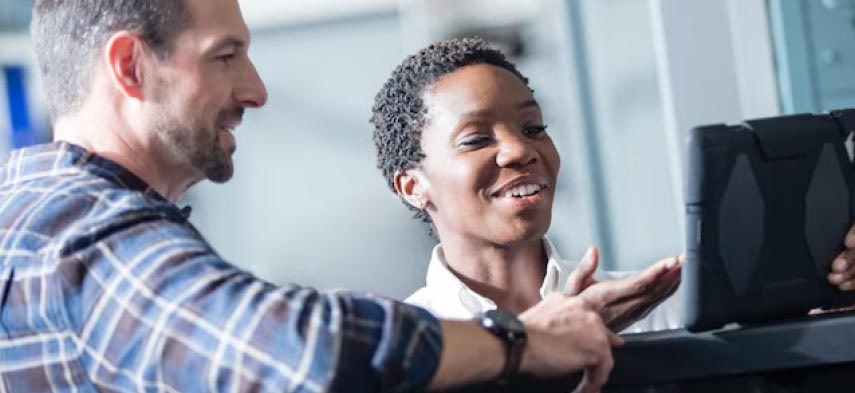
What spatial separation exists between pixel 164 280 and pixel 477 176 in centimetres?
71

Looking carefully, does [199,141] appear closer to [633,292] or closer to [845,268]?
[633,292]

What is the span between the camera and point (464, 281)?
190 centimetres

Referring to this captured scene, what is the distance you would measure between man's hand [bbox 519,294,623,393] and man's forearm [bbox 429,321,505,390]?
0.12 feet

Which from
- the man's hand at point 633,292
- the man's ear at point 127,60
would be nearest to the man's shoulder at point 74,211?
the man's ear at point 127,60

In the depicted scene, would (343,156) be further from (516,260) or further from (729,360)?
(729,360)

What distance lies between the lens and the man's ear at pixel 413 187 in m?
1.93

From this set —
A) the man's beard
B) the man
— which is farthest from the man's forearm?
the man's beard

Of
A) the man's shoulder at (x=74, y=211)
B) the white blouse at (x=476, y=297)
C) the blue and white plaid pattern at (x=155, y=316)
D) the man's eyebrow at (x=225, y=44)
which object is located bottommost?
the white blouse at (x=476, y=297)

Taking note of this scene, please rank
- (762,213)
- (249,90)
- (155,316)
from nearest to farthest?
(155,316) < (762,213) < (249,90)

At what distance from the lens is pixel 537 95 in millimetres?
3953

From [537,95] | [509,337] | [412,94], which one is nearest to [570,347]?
[509,337]

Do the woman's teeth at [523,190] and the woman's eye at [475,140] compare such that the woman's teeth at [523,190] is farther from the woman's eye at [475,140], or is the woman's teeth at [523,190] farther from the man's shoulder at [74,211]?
the man's shoulder at [74,211]

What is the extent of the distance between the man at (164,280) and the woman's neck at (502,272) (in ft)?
1.81

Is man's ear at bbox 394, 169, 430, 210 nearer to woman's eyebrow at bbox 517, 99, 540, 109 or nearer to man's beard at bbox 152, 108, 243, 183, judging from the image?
woman's eyebrow at bbox 517, 99, 540, 109
